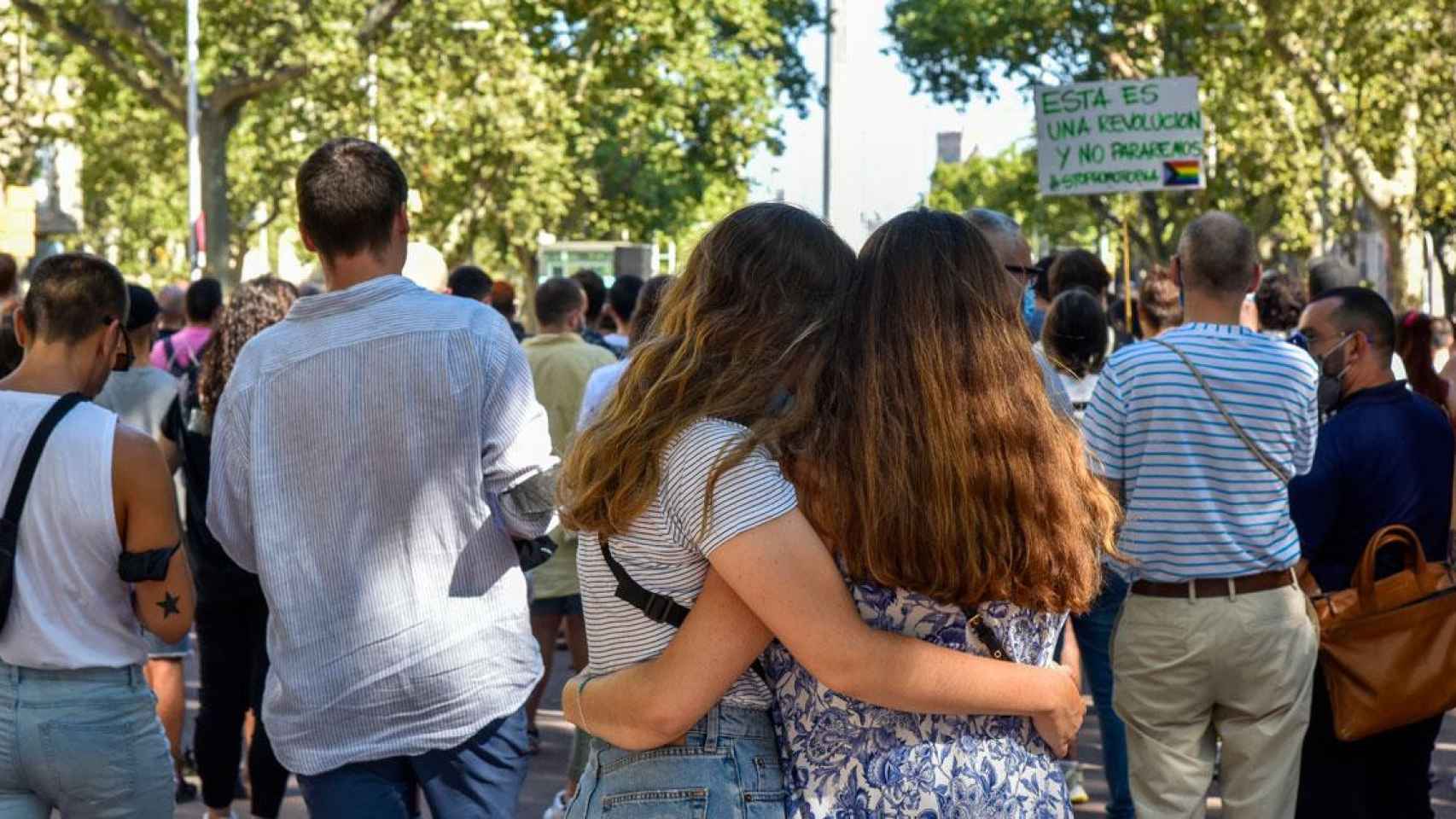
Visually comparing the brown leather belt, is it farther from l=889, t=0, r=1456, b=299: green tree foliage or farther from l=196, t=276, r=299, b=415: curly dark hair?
l=889, t=0, r=1456, b=299: green tree foliage

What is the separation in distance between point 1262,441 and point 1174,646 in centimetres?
58

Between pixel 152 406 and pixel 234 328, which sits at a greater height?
pixel 234 328

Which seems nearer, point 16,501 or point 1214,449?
point 16,501

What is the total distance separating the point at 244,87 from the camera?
24078 millimetres

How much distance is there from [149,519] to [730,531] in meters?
2.04

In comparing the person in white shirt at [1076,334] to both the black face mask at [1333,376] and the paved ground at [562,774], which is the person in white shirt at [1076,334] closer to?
the black face mask at [1333,376]

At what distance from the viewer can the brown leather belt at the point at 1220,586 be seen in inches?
208

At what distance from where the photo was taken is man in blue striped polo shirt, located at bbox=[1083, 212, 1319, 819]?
17.3 ft

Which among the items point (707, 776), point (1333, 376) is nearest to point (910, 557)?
point (707, 776)

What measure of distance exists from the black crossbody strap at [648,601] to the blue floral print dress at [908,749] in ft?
0.33

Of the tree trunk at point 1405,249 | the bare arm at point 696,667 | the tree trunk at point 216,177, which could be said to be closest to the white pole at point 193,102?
the tree trunk at point 216,177

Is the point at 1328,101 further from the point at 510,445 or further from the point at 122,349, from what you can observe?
the point at 510,445

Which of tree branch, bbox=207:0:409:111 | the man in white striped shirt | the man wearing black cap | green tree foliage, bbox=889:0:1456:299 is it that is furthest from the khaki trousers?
tree branch, bbox=207:0:409:111

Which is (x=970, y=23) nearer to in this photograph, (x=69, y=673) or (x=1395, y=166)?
(x=1395, y=166)
